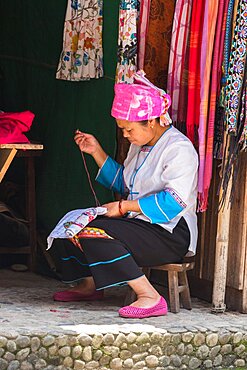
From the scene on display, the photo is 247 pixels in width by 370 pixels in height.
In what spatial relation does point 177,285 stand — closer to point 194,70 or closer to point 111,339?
point 111,339

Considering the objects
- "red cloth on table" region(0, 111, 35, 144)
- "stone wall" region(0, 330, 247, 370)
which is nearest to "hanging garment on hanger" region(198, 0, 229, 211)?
"stone wall" region(0, 330, 247, 370)

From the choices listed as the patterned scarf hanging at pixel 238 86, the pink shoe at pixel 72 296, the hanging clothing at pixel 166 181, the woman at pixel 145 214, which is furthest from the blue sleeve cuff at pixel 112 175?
the patterned scarf hanging at pixel 238 86

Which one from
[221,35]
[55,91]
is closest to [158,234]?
[221,35]

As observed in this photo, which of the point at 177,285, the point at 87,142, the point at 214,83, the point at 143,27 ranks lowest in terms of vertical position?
the point at 177,285

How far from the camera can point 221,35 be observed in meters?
5.12

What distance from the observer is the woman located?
197 inches

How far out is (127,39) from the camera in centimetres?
537

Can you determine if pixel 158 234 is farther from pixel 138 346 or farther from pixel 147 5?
pixel 147 5

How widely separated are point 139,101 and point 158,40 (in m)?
0.67

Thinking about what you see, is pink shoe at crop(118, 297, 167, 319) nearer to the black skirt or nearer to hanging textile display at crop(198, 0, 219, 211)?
the black skirt

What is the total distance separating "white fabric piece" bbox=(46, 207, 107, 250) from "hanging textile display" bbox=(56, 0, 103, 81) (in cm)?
120

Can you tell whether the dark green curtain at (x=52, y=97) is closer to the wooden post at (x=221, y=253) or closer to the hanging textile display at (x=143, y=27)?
the hanging textile display at (x=143, y=27)

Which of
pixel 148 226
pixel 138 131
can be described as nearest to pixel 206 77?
pixel 138 131

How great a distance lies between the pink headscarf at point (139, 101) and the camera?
5062mm
